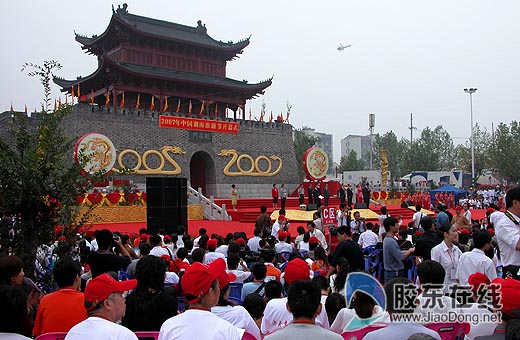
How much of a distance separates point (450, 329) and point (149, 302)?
202 cm

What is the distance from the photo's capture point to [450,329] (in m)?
3.13

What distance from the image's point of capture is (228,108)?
33156 mm

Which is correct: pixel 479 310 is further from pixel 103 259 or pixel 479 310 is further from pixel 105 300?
pixel 103 259

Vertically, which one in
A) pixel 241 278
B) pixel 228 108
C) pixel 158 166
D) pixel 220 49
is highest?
pixel 220 49

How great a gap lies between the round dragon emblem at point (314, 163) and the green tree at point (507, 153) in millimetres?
21237

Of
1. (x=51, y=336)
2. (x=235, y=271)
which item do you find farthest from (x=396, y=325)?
(x=235, y=271)

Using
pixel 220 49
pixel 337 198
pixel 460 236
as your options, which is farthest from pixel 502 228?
pixel 220 49

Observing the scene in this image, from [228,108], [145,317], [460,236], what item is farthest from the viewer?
[228,108]

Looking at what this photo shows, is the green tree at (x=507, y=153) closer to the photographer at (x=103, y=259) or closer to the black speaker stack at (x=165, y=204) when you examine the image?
the black speaker stack at (x=165, y=204)

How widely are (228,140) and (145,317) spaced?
2540 centimetres

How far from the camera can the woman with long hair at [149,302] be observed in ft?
10.8

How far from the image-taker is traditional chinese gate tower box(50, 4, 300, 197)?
2475 centimetres

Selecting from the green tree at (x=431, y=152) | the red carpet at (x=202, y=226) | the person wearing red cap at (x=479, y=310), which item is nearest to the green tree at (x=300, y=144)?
the green tree at (x=431, y=152)

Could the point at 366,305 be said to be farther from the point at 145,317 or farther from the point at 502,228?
the point at 502,228
